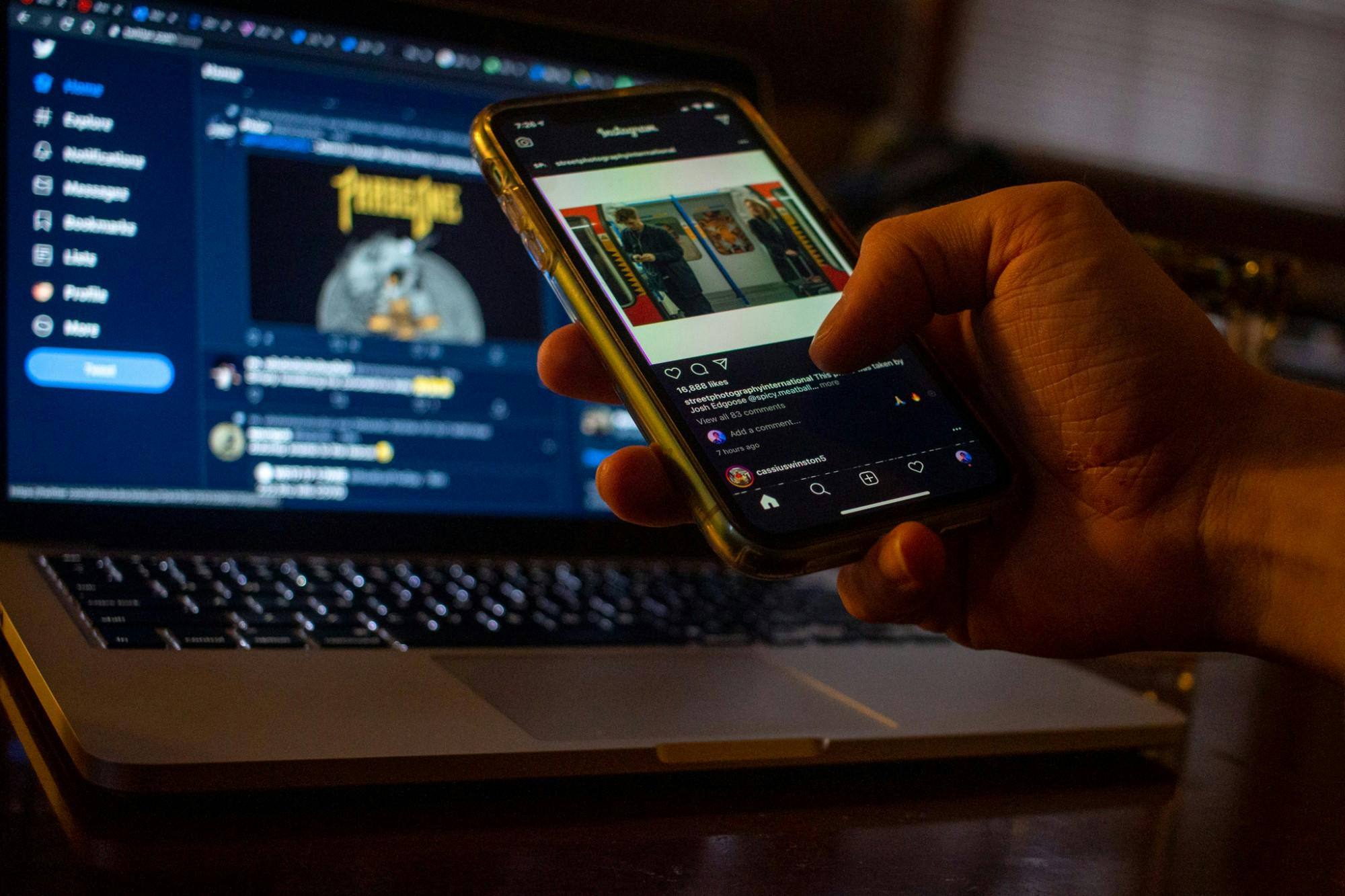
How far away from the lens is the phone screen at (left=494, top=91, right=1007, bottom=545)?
45 cm

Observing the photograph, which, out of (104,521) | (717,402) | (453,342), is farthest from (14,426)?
(717,402)

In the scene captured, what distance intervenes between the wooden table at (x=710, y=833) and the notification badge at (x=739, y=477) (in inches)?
4.6

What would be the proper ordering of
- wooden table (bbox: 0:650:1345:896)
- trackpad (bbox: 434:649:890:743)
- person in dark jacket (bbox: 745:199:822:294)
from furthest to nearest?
person in dark jacket (bbox: 745:199:822:294)
trackpad (bbox: 434:649:890:743)
wooden table (bbox: 0:650:1345:896)

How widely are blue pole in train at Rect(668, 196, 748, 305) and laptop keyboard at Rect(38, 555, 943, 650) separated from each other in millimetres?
186

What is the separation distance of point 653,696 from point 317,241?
1.22ft

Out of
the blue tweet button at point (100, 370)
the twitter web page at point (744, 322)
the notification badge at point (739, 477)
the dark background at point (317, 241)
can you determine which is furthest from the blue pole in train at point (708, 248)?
the blue tweet button at point (100, 370)

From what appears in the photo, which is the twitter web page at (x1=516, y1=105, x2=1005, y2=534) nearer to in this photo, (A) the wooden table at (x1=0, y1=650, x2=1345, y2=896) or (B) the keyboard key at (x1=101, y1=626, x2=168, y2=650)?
(A) the wooden table at (x1=0, y1=650, x2=1345, y2=896)

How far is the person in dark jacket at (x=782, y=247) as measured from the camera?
0.52m

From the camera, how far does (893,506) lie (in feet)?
1.47

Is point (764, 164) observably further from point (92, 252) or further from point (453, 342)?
point (92, 252)

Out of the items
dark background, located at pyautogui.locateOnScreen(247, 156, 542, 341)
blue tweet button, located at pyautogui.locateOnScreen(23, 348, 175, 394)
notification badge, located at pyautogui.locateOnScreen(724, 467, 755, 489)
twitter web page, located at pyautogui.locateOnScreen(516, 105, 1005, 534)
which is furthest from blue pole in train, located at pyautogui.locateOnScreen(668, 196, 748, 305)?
blue tweet button, located at pyautogui.locateOnScreen(23, 348, 175, 394)

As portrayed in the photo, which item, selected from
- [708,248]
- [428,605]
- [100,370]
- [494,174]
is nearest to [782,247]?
[708,248]

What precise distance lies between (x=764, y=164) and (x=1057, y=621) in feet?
0.92

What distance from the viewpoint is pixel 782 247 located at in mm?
534
